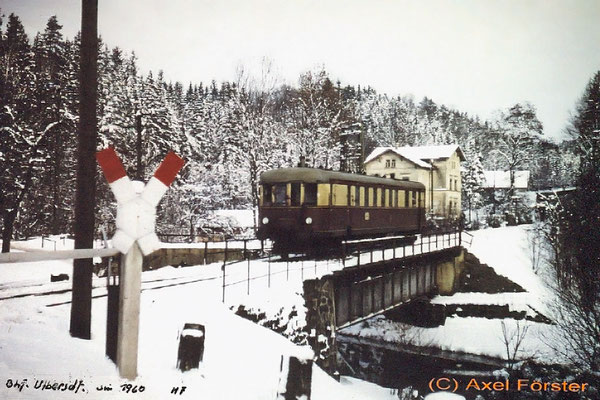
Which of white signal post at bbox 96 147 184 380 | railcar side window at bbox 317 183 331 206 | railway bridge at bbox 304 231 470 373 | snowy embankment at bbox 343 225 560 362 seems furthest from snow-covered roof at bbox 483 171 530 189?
white signal post at bbox 96 147 184 380

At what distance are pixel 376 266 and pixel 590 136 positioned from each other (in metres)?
5.69

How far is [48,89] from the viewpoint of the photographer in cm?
438

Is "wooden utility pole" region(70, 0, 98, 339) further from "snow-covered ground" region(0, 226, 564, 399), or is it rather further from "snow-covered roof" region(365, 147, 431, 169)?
"snow-covered roof" region(365, 147, 431, 169)

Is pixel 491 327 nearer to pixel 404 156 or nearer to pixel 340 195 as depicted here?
pixel 340 195

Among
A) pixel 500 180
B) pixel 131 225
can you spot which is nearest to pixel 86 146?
pixel 131 225

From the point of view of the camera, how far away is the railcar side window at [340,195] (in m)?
11.3

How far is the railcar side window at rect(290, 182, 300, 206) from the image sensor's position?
11031mm

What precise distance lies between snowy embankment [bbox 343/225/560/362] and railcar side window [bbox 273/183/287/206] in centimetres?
665

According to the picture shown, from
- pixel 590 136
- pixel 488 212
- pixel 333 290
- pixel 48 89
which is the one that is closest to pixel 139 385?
pixel 48 89

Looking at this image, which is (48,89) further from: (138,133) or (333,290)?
(333,290)

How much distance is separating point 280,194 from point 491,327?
32.3 feet

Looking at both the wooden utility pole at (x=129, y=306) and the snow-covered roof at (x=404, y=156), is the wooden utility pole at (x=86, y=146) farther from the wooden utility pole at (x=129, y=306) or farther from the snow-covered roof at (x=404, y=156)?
the snow-covered roof at (x=404, y=156)

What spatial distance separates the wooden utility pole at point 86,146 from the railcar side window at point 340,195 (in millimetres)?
7800

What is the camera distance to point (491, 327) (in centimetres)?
1594
